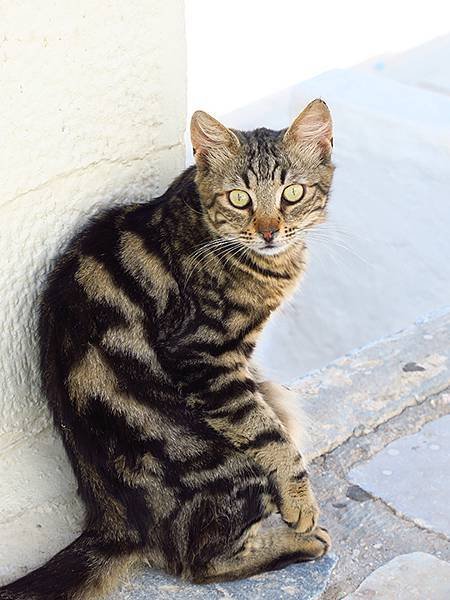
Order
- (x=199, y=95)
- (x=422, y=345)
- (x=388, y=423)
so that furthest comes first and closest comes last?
(x=199, y=95)
(x=422, y=345)
(x=388, y=423)


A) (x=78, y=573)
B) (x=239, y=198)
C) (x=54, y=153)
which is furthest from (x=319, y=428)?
(x=54, y=153)

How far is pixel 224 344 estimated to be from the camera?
2145mm

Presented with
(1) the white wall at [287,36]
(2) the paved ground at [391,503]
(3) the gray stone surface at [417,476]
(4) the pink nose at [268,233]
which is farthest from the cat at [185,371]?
(1) the white wall at [287,36]

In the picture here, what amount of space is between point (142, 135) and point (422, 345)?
129cm

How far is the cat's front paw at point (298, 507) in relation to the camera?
2.25 meters

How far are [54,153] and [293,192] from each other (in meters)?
0.58

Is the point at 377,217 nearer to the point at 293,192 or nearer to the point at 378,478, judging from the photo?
the point at 378,478

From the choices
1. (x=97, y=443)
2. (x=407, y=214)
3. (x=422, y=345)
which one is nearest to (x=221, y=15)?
(x=407, y=214)

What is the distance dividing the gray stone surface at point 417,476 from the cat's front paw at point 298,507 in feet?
1.05

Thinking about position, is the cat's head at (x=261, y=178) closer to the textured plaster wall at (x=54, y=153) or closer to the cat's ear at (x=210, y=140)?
the cat's ear at (x=210, y=140)

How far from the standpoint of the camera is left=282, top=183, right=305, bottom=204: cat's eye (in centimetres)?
224

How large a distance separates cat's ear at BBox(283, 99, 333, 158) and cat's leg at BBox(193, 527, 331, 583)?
947mm

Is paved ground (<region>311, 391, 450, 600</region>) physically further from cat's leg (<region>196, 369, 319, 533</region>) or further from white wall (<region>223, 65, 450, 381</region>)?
white wall (<region>223, 65, 450, 381</region>)

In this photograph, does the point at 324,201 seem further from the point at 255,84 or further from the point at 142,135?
the point at 255,84
